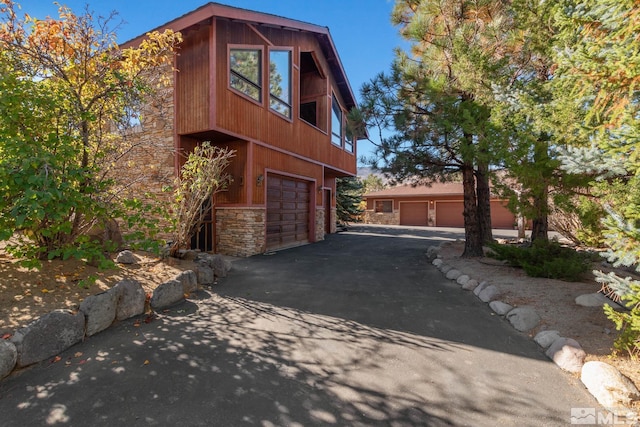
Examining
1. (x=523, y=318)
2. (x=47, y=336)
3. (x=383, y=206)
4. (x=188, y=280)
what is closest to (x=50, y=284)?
(x=47, y=336)

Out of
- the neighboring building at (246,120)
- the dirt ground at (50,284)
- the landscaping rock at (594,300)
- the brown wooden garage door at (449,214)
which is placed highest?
the neighboring building at (246,120)

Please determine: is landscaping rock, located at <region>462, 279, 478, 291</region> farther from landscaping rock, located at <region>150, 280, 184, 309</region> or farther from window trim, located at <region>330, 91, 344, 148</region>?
window trim, located at <region>330, 91, 344, 148</region>

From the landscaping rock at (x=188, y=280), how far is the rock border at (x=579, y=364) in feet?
15.4

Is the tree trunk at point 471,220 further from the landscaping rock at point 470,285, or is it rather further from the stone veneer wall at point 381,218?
the stone veneer wall at point 381,218

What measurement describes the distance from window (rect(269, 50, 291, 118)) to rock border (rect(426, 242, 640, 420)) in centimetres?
804

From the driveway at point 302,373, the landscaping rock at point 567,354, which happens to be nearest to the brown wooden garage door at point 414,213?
the driveway at point 302,373

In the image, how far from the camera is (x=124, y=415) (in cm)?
197

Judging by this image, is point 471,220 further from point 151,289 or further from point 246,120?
point 151,289

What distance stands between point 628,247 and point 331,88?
39.9 ft

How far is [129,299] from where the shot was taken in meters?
3.61

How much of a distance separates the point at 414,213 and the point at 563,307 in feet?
66.2

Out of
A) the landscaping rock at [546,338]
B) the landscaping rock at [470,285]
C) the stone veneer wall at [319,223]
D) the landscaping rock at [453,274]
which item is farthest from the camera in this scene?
the stone veneer wall at [319,223]

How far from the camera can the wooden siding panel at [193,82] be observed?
738 cm

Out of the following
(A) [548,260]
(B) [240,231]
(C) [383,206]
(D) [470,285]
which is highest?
(C) [383,206]
